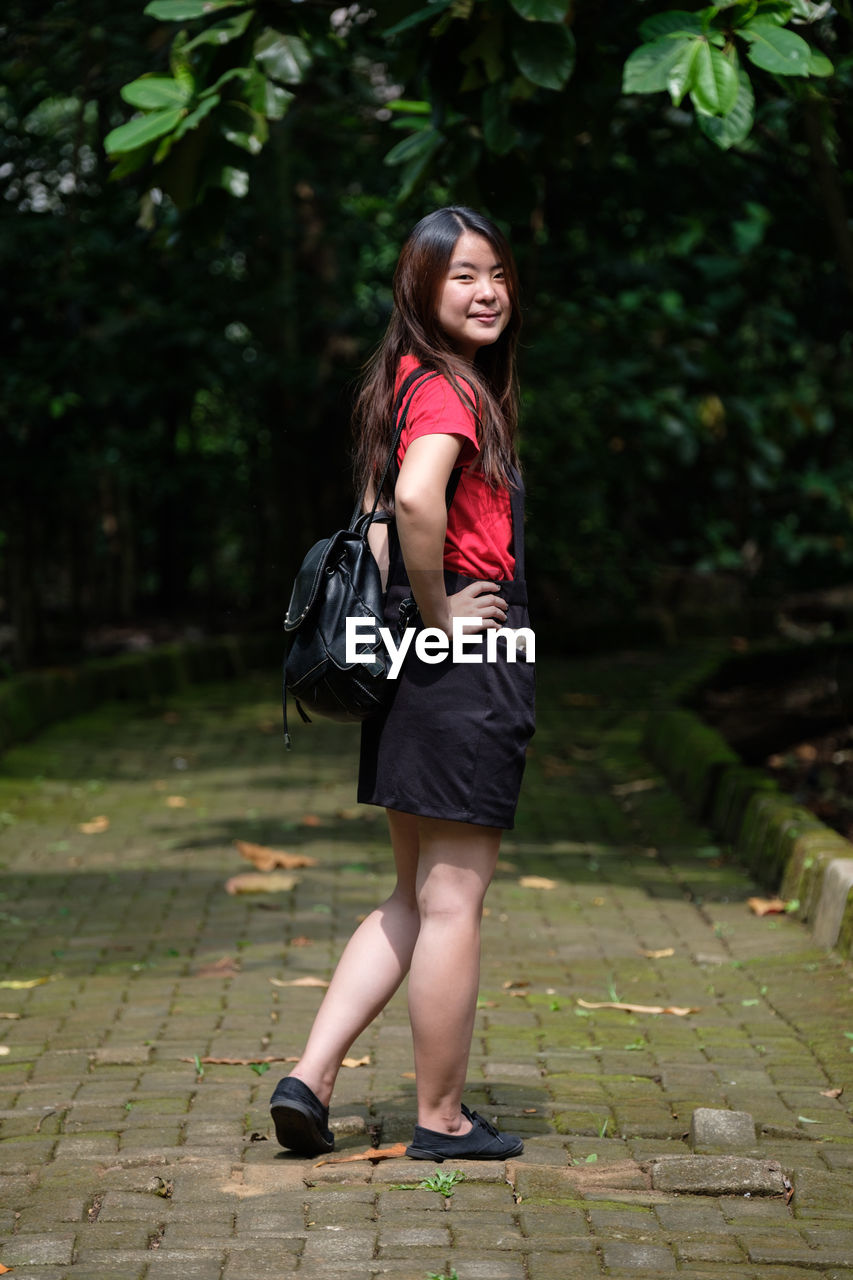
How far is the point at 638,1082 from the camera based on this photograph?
4125 millimetres

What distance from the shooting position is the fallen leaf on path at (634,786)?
9.06 meters

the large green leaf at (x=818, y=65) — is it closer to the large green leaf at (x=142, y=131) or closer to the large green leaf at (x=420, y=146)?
the large green leaf at (x=420, y=146)

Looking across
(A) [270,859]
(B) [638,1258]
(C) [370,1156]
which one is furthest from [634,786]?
(B) [638,1258]

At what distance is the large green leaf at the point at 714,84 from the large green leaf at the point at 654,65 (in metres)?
0.09

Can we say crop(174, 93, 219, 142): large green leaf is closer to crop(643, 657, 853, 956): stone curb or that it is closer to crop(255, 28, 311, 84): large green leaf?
crop(255, 28, 311, 84): large green leaf

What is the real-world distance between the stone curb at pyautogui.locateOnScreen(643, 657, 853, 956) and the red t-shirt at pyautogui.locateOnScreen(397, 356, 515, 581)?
228 centimetres

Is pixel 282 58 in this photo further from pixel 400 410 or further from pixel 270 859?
pixel 270 859

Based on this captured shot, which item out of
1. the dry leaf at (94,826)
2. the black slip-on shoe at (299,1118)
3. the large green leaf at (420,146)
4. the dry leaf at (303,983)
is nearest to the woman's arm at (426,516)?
Answer: the black slip-on shoe at (299,1118)

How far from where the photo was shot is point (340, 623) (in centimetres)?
336

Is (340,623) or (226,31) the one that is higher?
(226,31)

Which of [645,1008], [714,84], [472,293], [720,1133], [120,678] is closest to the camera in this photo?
[472,293]

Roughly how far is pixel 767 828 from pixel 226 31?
3591 millimetres

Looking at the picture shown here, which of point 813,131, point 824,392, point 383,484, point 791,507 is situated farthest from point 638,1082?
point 791,507

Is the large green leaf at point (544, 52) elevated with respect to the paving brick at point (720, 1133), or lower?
elevated
